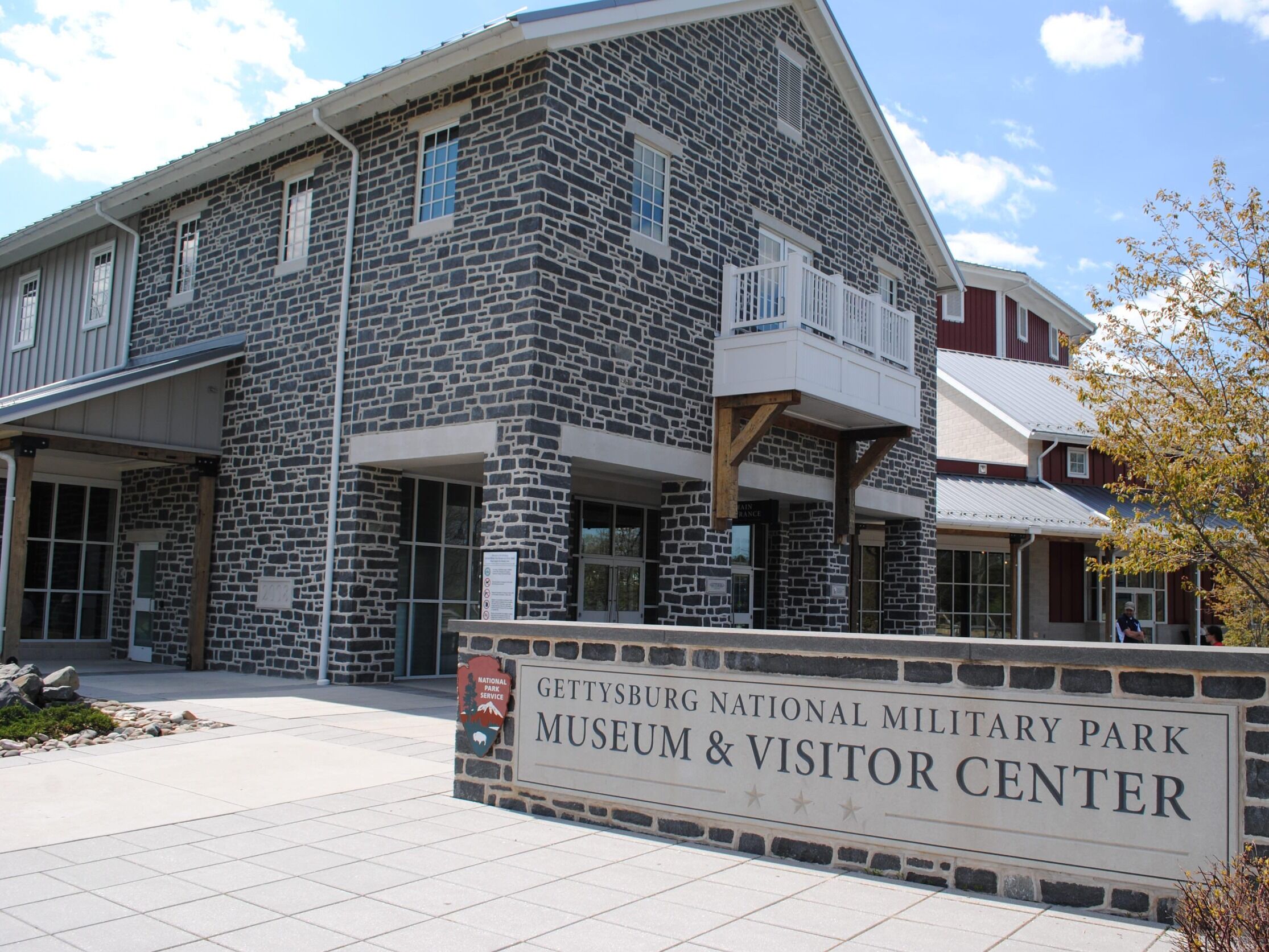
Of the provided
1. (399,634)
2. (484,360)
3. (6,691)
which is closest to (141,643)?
(399,634)

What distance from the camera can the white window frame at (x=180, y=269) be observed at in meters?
17.4

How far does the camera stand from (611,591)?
1844cm

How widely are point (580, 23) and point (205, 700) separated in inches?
357

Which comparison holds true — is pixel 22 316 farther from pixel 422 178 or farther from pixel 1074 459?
pixel 1074 459

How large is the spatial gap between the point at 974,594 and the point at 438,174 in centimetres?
1708

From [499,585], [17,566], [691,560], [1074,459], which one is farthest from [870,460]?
[17,566]

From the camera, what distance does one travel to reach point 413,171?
46.1 ft

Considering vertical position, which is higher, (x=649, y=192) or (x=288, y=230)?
(x=649, y=192)

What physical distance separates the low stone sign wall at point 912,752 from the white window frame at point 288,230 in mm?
9944

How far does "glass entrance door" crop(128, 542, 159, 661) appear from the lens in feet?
58.2

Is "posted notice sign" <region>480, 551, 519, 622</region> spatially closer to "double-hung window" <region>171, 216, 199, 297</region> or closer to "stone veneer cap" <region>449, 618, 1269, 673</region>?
"stone veneer cap" <region>449, 618, 1269, 673</region>

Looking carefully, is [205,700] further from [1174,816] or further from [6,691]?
[1174,816]

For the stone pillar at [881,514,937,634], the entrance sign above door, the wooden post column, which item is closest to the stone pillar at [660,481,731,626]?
the entrance sign above door

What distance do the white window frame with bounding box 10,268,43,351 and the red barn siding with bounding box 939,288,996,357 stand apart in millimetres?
24653
